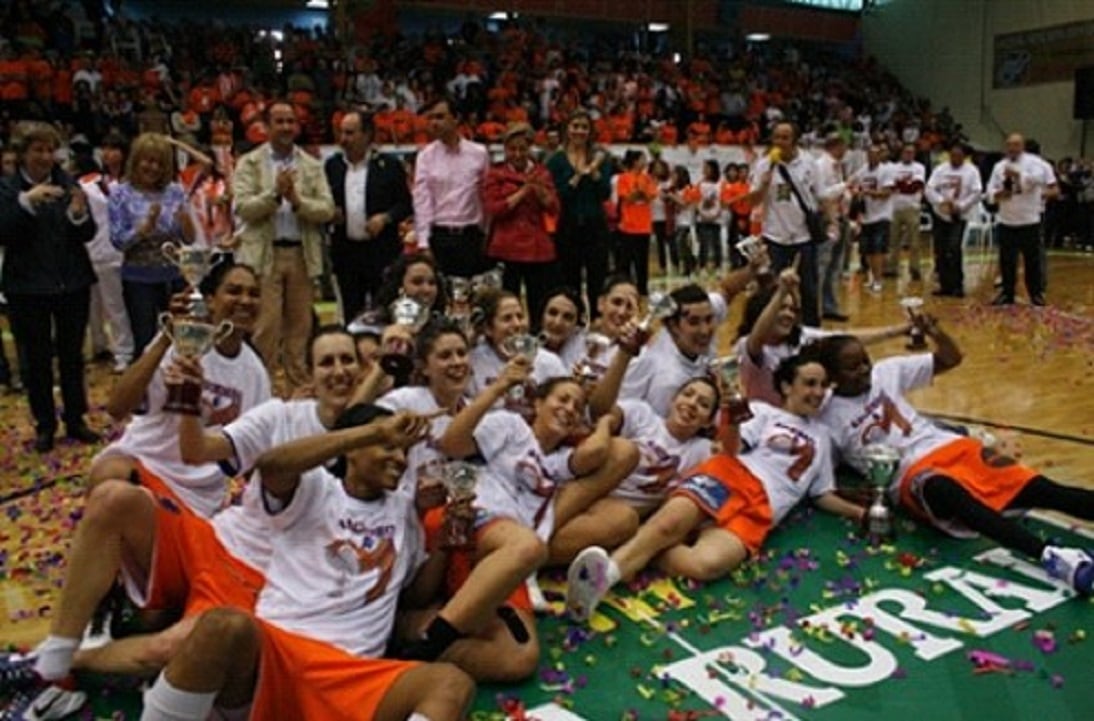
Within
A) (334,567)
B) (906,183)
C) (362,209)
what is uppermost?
(906,183)

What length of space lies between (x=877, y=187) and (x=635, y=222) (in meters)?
2.51

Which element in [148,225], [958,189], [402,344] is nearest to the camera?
[402,344]

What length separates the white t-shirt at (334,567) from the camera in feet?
7.73

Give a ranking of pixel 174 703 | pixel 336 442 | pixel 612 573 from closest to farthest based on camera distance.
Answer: pixel 174 703
pixel 336 442
pixel 612 573

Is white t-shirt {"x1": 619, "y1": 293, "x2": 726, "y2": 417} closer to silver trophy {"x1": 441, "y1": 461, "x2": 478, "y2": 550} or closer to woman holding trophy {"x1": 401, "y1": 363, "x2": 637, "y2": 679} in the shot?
woman holding trophy {"x1": 401, "y1": 363, "x2": 637, "y2": 679}

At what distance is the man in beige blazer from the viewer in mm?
5152

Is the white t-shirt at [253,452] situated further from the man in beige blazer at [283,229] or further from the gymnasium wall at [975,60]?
the gymnasium wall at [975,60]

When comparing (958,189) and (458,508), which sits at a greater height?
(958,189)

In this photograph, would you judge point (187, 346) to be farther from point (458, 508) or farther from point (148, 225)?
point (148, 225)

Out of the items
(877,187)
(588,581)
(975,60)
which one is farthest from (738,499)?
(975,60)

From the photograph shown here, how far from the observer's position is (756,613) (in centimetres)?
312

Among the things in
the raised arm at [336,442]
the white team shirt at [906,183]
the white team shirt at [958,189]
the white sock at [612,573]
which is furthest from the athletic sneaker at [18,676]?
the white team shirt at [906,183]

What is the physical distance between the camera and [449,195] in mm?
5422

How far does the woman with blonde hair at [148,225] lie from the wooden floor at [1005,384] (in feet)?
3.81
